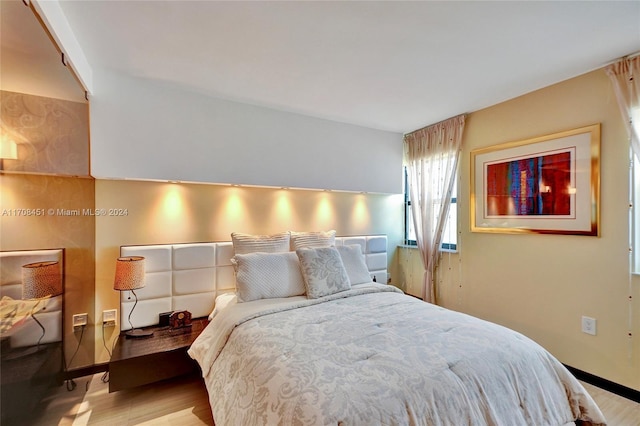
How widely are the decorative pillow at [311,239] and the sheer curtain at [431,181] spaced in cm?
121

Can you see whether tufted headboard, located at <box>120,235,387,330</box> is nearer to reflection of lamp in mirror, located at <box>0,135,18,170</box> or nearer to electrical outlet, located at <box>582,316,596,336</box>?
reflection of lamp in mirror, located at <box>0,135,18,170</box>

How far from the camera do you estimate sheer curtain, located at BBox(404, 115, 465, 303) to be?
318 centimetres

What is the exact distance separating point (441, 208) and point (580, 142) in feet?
4.36

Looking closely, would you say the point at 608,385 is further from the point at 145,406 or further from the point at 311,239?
the point at 145,406

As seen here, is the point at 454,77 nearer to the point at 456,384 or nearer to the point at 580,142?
the point at 580,142

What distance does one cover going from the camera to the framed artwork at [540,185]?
86.2 inches

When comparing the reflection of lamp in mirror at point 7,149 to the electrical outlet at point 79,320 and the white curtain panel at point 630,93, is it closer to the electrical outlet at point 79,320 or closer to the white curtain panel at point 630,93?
the electrical outlet at point 79,320

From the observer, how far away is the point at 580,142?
2229mm

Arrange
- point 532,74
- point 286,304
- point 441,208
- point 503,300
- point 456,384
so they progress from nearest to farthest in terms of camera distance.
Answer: point 456,384
point 286,304
point 532,74
point 503,300
point 441,208

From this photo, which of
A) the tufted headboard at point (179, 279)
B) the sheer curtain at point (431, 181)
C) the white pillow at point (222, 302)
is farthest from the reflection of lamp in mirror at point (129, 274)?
the sheer curtain at point (431, 181)

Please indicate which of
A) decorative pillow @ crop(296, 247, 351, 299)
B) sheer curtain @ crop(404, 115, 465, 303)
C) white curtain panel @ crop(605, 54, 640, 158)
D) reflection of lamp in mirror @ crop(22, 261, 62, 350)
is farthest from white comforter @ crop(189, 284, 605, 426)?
white curtain panel @ crop(605, 54, 640, 158)

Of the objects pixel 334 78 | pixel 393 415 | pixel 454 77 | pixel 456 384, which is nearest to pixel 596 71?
pixel 454 77

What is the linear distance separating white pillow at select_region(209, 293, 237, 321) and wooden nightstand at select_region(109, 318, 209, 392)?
224 mm

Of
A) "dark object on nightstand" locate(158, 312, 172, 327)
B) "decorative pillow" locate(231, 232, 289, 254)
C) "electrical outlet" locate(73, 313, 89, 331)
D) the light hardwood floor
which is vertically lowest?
the light hardwood floor
